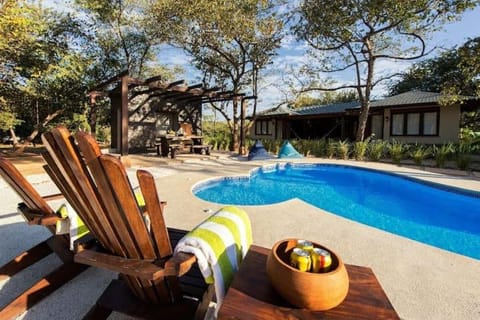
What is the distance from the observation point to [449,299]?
2018 millimetres

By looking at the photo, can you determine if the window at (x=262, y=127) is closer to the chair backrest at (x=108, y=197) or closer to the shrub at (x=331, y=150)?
the shrub at (x=331, y=150)

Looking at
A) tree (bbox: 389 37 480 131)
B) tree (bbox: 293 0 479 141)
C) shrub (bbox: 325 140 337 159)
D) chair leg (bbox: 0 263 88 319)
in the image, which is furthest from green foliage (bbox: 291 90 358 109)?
chair leg (bbox: 0 263 88 319)

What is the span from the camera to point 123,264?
129cm

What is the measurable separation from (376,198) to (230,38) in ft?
31.0

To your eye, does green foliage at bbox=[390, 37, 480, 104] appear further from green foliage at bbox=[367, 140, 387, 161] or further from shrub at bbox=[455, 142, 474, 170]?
green foliage at bbox=[367, 140, 387, 161]

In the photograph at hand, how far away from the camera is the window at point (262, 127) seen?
68.1 ft

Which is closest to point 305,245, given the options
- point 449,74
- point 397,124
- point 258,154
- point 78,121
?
point 258,154

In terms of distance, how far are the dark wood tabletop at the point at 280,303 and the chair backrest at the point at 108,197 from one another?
0.40 m

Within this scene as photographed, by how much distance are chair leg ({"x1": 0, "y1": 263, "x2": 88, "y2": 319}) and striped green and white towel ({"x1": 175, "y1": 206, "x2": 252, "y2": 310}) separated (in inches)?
51.9

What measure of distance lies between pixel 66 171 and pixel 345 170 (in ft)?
31.0

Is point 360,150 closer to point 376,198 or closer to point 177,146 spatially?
point 376,198

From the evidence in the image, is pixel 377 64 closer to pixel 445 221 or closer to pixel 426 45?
pixel 426 45

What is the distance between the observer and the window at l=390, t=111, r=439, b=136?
13085 mm

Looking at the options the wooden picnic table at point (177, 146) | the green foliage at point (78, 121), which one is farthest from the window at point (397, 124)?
the green foliage at point (78, 121)
